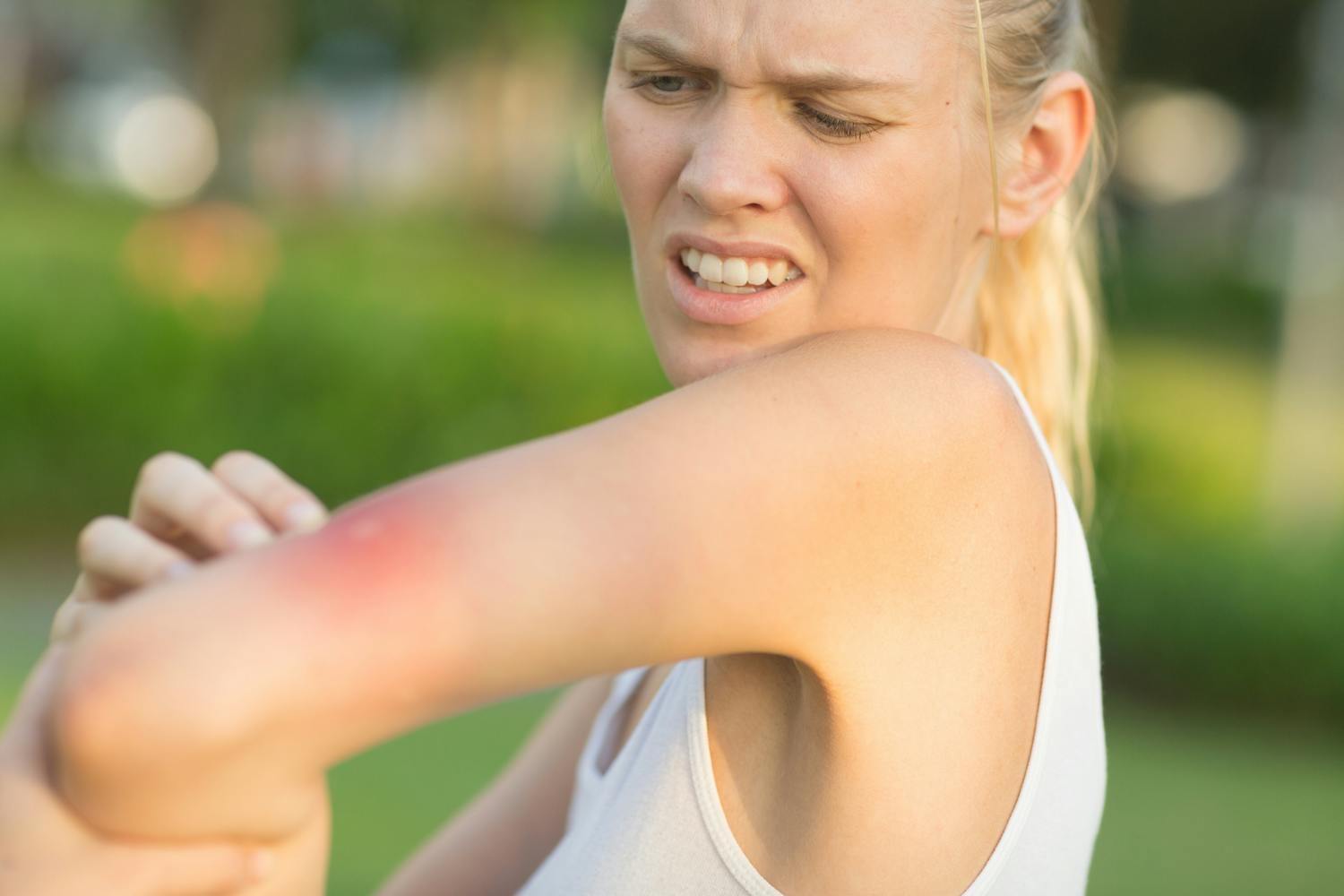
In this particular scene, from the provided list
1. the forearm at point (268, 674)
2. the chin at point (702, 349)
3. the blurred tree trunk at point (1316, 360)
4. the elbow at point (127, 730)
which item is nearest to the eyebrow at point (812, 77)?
the chin at point (702, 349)

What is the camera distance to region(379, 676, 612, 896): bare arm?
233cm

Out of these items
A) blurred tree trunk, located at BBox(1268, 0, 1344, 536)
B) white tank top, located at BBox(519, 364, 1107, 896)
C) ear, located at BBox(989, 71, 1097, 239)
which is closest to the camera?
white tank top, located at BBox(519, 364, 1107, 896)

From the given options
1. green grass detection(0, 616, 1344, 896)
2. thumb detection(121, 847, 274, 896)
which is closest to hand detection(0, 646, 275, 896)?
thumb detection(121, 847, 274, 896)

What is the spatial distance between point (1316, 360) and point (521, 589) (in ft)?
53.7

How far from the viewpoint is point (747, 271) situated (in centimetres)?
179

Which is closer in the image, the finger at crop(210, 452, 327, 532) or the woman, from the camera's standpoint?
the woman

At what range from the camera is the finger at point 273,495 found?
1342 mm

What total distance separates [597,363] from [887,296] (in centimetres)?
863

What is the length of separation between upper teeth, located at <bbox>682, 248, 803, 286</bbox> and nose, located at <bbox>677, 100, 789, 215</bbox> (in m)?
0.07

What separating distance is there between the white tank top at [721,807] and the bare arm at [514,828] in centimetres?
52

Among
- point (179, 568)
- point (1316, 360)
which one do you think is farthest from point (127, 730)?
point (1316, 360)

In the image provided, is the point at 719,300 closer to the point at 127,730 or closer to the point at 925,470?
the point at 925,470

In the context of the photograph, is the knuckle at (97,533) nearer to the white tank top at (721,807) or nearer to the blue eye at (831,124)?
the white tank top at (721,807)

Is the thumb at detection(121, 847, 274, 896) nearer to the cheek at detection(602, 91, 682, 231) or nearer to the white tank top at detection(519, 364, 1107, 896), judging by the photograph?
the white tank top at detection(519, 364, 1107, 896)
